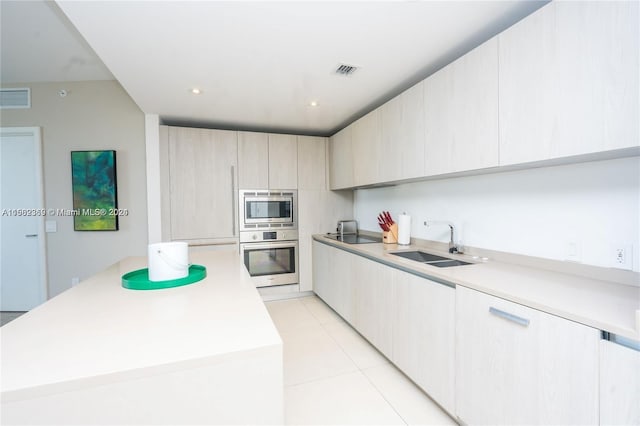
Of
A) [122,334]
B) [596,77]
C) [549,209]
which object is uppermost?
[596,77]

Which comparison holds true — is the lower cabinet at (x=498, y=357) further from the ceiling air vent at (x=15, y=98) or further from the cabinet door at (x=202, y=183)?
the ceiling air vent at (x=15, y=98)

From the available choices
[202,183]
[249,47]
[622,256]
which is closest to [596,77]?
[622,256]

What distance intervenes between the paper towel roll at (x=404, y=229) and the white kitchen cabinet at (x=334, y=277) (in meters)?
0.51

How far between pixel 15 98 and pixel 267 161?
2.98 metres

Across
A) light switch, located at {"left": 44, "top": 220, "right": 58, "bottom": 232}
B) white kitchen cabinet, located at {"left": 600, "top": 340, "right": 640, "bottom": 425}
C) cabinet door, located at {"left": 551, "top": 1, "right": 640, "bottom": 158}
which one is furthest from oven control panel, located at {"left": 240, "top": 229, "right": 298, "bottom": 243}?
white kitchen cabinet, located at {"left": 600, "top": 340, "right": 640, "bottom": 425}

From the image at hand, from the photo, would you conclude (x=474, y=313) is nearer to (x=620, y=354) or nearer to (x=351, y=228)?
(x=620, y=354)

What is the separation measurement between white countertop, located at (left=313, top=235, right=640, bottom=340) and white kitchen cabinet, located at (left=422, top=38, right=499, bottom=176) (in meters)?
0.63

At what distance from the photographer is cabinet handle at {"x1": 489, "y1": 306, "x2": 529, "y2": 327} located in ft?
3.77

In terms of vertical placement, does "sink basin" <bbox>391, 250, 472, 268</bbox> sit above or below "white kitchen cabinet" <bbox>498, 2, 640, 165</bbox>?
below

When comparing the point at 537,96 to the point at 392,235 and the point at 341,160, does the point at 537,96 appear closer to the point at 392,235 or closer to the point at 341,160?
the point at 392,235

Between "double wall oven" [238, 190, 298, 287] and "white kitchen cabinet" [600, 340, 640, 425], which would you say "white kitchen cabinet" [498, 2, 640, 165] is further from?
"double wall oven" [238, 190, 298, 287]

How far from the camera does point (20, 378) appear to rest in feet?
2.08

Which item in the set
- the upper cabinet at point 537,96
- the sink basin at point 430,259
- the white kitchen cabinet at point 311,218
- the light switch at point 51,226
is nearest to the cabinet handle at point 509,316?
the sink basin at point 430,259

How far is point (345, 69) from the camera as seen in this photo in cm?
220
